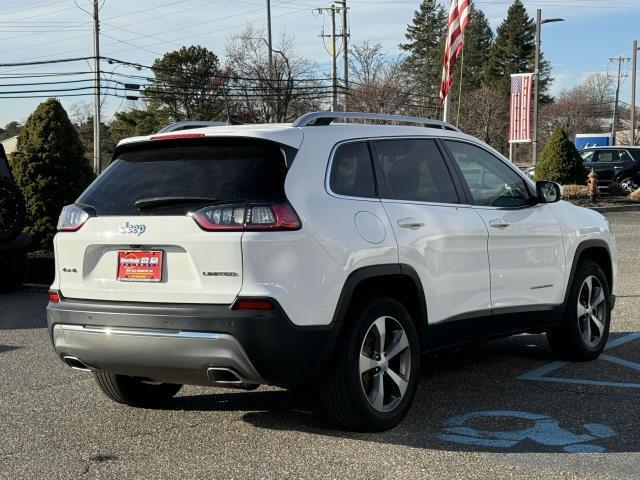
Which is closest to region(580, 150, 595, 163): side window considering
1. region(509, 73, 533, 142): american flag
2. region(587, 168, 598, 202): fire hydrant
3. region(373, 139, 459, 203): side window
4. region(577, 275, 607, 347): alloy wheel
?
region(509, 73, 533, 142): american flag

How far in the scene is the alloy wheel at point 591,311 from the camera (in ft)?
23.6

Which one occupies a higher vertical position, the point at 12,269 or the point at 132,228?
the point at 132,228

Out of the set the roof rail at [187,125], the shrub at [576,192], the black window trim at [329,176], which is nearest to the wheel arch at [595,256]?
the black window trim at [329,176]

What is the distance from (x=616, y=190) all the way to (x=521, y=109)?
4411mm

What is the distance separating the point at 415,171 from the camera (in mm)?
5773

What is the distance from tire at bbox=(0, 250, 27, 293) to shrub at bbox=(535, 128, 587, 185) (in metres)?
21.6

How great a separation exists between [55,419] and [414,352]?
2.30 metres

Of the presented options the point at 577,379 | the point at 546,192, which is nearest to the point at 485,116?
the point at 546,192

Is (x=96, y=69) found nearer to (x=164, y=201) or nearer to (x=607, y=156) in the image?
(x=607, y=156)

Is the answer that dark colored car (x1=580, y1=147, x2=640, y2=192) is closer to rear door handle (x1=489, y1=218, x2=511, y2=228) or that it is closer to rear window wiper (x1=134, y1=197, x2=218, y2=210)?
rear door handle (x1=489, y1=218, x2=511, y2=228)

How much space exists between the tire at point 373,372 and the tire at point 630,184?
28931 millimetres

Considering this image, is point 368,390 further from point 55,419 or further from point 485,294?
point 55,419

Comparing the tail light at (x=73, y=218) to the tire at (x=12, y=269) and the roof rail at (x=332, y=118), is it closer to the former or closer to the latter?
the roof rail at (x=332, y=118)

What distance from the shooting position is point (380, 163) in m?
5.50
